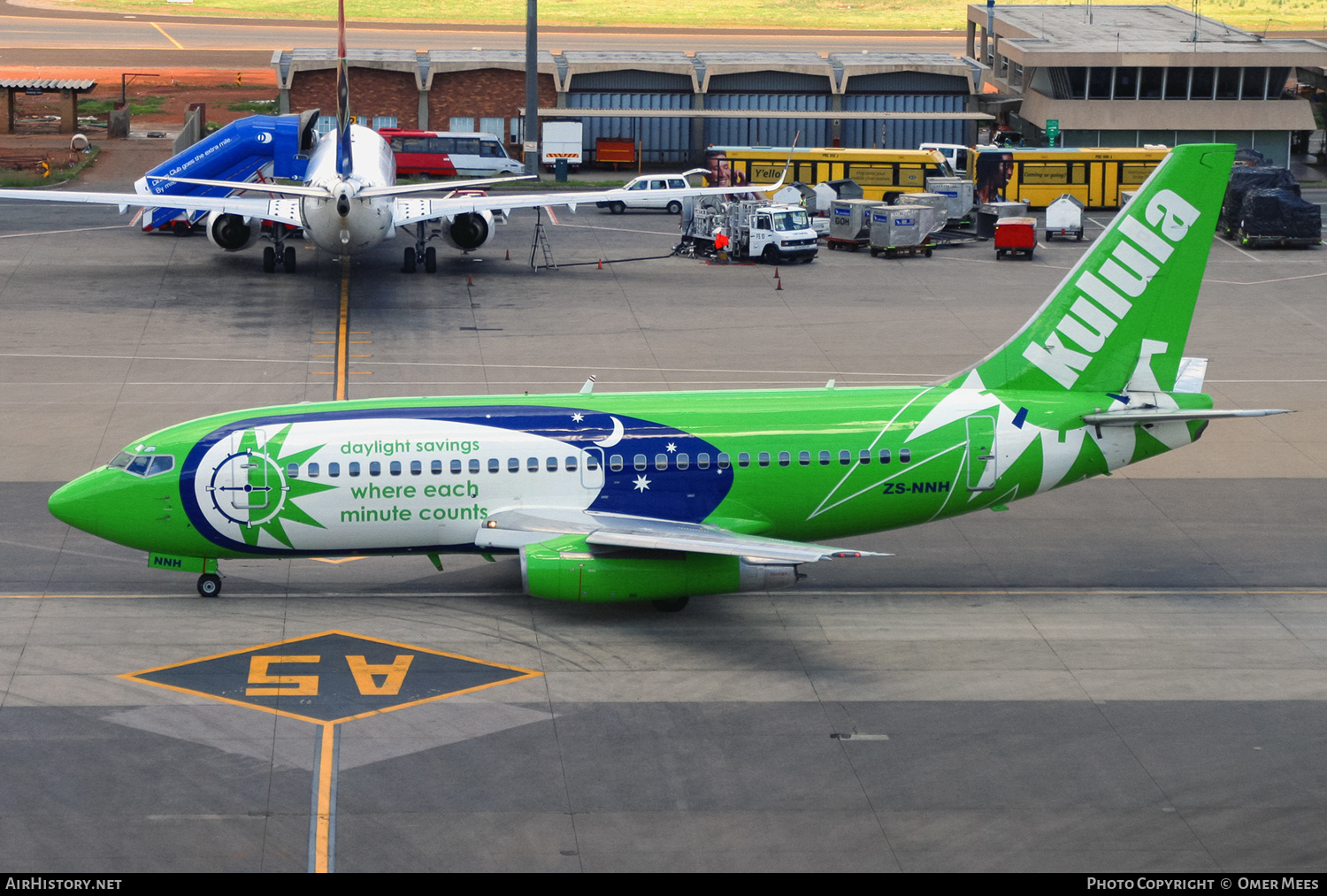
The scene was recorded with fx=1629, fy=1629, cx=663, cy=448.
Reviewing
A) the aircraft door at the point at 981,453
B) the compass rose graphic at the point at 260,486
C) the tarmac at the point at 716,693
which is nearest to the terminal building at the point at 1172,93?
the tarmac at the point at 716,693

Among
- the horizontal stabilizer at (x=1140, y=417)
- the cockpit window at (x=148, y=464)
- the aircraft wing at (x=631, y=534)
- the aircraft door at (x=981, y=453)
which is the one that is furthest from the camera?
the horizontal stabilizer at (x=1140, y=417)

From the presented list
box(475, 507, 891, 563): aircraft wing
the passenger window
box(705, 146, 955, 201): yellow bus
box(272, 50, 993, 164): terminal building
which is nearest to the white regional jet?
box(705, 146, 955, 201): yellow bus

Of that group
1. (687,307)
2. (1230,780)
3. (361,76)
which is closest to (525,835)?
(1230,780)

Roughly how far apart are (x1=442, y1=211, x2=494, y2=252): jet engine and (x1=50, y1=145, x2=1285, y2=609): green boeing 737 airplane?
37129 millimetres

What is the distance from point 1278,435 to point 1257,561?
447 inches

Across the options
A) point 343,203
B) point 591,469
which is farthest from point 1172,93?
point 591,469

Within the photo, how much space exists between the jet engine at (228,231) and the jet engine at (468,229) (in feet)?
27.7

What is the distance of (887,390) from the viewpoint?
34406 millimetres

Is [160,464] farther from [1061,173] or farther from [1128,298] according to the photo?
[1061,173]

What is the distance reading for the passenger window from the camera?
3300cm

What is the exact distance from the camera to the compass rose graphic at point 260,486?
32719mm

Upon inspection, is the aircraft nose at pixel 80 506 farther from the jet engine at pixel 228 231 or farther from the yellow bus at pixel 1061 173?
the yellow bus at pixel 1061 173

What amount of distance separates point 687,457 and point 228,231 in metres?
42.0

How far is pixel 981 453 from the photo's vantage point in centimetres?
3356
